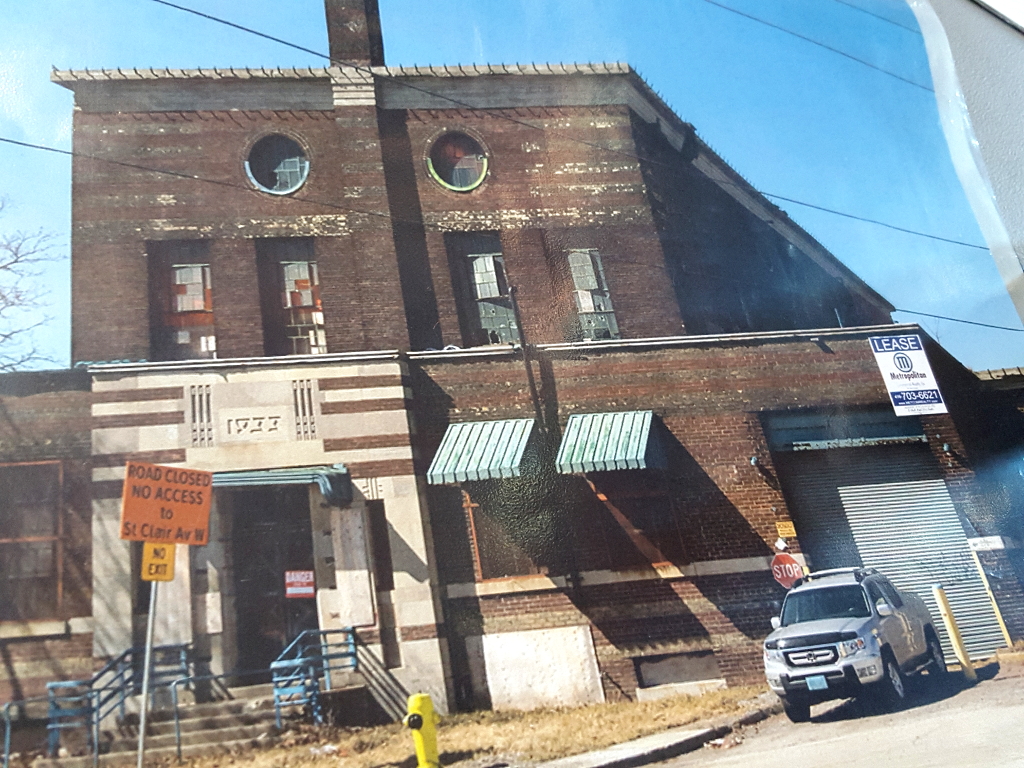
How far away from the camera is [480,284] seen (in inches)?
478

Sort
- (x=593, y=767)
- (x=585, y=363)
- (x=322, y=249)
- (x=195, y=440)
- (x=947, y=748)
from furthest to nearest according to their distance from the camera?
(x=322, y=249) → (x=585, y=363) → (x=195, y=440) → (x=593, y=767) → (x=947, y=748)

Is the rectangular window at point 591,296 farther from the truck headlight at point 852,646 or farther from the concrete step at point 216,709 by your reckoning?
the concrete step at point 216,709

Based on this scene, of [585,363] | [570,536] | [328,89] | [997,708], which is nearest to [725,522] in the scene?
[570,536]

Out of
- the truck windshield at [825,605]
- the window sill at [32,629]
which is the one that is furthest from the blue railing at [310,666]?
the truck windshield at [825,605]

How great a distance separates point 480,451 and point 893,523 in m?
5.61

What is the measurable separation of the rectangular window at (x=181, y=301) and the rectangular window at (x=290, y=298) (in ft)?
2.80

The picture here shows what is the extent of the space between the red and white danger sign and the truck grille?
5.91 meters

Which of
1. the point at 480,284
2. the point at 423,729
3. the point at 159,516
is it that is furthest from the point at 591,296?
the point at 423,729

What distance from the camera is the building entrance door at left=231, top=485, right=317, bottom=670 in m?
9.45

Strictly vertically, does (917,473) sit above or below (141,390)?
below

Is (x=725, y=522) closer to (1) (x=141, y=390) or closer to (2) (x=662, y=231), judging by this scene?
(2) (x=662, y=231)

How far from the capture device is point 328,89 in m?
12.4

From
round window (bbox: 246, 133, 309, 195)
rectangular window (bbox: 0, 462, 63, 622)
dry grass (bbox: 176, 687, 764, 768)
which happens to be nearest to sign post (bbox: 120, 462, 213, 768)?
rectangular window (bbox: 0, 462, 63, 622)

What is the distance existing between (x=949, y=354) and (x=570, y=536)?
561cm
